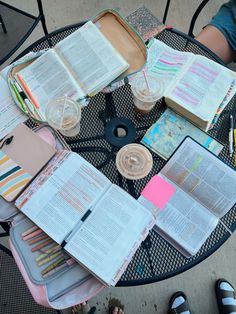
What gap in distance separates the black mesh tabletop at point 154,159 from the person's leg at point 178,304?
0.55 meters

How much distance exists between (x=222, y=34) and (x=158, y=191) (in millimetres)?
803

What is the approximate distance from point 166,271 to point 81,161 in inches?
16.7

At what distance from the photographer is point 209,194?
0.89 m

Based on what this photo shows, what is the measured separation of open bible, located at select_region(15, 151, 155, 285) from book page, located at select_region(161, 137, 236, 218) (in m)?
0.17

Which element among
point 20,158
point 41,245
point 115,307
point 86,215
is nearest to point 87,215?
point 86,215

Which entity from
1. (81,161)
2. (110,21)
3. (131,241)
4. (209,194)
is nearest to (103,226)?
(131,241)

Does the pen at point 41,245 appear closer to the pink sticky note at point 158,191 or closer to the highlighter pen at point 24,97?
the pink sticky note at point 158,191

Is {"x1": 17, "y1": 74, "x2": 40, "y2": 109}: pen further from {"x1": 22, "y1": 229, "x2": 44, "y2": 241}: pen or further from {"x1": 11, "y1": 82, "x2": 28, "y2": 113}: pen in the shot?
{"x1": 22, "y1": 229, "x2": 44, "y2": 241}: pen

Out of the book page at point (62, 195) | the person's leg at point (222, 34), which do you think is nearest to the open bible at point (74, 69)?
the book page at point (62, 195)

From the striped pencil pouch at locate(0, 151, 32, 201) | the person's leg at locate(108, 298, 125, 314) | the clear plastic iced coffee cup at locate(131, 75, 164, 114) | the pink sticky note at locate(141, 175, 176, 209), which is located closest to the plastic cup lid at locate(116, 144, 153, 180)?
the pink sticky note at locate(141, 175, 176, 209)

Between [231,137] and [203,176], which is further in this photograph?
[231,137]

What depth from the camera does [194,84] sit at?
0.98m

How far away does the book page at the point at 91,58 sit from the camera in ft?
3.07

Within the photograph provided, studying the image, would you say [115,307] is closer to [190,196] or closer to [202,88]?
[190,196]
